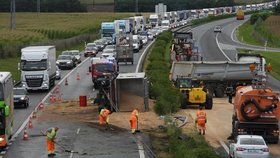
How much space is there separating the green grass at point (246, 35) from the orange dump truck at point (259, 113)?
8051cm

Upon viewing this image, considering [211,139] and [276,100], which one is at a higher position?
[276,100]

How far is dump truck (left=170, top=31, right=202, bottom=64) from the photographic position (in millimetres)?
70938

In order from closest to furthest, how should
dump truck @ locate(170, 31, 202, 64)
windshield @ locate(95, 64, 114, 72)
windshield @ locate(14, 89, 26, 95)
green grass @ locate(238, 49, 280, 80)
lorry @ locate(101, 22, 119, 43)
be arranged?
windshield @ locate(14, 89, 26, 95) → windshield @ locate(95, 64, 114, 72) → dump truck @ locate(170, 31, 202, 64) → green grass @ locate(238, 49, 280, 80) → lorry @ locate(101, 22, 119, 43)

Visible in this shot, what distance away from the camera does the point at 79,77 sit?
215ft

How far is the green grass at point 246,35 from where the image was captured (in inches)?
4664

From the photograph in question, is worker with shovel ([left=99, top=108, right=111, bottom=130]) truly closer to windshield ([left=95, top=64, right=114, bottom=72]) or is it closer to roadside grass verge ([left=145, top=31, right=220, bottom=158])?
roadside grass verge ([left=145, top=31, right=220, bottom=158])

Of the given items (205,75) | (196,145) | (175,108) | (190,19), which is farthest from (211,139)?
(190,19)

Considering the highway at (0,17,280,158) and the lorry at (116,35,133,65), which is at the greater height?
the lorry at (116,35,133,65)

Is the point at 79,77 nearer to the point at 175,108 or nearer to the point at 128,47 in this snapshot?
the point at 128,47

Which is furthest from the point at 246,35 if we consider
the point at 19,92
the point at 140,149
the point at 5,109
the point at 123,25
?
the point at 5,109

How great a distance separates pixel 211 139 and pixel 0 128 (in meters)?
11.2

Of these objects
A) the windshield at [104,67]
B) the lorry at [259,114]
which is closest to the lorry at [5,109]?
the lorry at [259,114]

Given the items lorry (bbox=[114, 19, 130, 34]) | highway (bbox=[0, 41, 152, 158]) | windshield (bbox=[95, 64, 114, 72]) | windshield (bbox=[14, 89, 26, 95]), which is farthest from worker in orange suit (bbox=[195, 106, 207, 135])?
lorry (bbox=[114, 19, 130, 34])

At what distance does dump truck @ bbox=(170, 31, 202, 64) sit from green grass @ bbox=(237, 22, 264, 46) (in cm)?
4026
